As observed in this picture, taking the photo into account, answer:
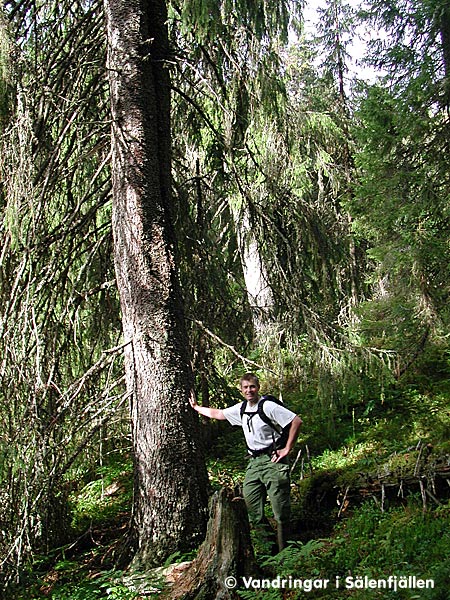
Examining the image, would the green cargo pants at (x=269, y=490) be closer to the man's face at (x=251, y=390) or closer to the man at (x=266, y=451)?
the man at (x=266, y=451)

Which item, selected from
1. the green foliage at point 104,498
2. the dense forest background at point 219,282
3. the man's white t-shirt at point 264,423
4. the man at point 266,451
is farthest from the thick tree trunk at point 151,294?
the green foliage at point 104,498

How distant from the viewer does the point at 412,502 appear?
5.68 m

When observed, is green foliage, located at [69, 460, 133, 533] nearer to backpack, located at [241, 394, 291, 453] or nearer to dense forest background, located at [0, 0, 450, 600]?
dense forest background, located at [0, 0, 450, 600]

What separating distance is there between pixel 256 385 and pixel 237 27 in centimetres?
419

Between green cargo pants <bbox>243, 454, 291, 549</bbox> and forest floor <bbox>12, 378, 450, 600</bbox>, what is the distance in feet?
0.87

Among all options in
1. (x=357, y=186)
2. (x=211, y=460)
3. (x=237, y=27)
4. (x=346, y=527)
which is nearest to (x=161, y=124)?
(x=237, y=27)

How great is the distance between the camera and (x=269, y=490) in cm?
539

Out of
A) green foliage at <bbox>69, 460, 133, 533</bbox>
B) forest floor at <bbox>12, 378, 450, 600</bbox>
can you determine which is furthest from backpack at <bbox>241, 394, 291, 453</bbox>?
green foliage at <bbox>69, 460, 133, 533</bbox>

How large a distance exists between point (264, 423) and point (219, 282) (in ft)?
6.27

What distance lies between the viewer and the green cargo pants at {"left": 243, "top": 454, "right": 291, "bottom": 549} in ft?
17.5

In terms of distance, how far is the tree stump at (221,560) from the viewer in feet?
13.5

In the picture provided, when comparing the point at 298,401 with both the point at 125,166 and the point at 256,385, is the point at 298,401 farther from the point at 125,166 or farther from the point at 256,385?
the point at 125,166

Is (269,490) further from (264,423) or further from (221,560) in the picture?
(221,560)

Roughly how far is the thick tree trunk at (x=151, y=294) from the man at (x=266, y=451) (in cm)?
46
